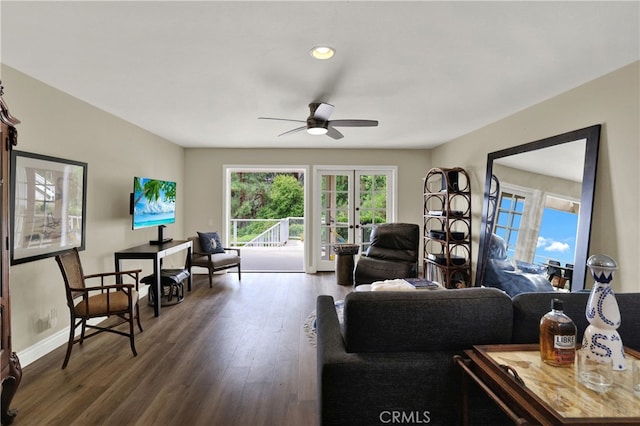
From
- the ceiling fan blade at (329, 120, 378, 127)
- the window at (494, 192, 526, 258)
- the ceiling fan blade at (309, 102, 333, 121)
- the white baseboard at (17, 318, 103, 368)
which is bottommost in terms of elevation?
the white baseboard at (17, 318, 103, 368)

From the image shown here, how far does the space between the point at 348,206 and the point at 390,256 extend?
163 cm

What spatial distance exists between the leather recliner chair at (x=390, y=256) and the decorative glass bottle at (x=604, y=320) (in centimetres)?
332

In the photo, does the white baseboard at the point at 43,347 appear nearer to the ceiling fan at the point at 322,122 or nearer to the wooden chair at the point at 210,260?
the wooden chair at the point at 210,260

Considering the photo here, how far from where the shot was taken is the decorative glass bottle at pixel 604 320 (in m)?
1.17

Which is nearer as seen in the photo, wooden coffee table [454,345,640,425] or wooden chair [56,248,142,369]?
wooden coffee table [454,345,640,425]

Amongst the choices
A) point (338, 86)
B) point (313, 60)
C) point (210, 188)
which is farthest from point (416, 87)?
point (210, 188)

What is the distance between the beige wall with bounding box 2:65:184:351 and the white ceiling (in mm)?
214

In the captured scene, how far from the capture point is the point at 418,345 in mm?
1504

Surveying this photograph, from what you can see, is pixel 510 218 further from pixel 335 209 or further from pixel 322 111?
pixel 335 209

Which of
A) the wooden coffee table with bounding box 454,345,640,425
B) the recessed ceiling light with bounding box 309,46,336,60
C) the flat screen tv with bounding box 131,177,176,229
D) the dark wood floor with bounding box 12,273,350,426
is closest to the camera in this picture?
the wooden coffee table with bounding box 454,345,640,425

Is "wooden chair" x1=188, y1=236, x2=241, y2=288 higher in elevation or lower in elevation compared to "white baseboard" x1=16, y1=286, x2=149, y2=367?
higher

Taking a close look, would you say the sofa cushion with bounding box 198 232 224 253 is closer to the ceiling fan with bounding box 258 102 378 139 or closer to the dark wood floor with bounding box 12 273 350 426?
the dark wood floor with bounding box 12 273 350 426

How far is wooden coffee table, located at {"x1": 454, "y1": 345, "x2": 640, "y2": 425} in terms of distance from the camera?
0.93m

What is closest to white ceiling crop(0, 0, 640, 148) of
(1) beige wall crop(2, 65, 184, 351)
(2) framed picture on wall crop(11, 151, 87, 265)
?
(1) beige wall crop(2, 65, 184, 351)
